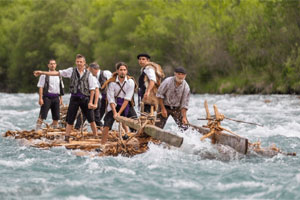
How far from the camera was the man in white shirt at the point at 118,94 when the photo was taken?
10344 millimetres

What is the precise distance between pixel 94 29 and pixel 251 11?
2137 cm

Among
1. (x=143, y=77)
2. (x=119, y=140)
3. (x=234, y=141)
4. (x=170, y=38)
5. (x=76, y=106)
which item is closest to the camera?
(x=234, y=141)

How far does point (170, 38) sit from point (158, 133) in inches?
1441

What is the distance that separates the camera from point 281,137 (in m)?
13.5

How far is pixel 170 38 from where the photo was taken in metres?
45.0

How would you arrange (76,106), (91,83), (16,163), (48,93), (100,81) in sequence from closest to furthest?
(16,163) < (91,83) < (76,106) < (100,81) < (48,93)

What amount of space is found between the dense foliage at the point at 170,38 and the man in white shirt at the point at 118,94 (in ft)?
67.6

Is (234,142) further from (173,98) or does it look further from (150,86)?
(150,86)

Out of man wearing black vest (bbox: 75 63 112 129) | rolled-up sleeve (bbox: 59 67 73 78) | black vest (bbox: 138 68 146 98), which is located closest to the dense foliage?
man wearing black vest (bbox: 75 63 112 129)

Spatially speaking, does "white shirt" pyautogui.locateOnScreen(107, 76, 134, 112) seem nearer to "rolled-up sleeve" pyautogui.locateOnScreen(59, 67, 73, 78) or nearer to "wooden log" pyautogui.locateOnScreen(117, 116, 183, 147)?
"wooden log" pyautogui.locateOnScreen(117, 116, 183, 147)

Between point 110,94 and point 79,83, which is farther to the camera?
point 79,83

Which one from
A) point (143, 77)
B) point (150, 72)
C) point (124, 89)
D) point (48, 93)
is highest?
point (150, 72)

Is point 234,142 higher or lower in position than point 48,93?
lower

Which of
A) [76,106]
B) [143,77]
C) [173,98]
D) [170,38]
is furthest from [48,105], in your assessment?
[170,38]
